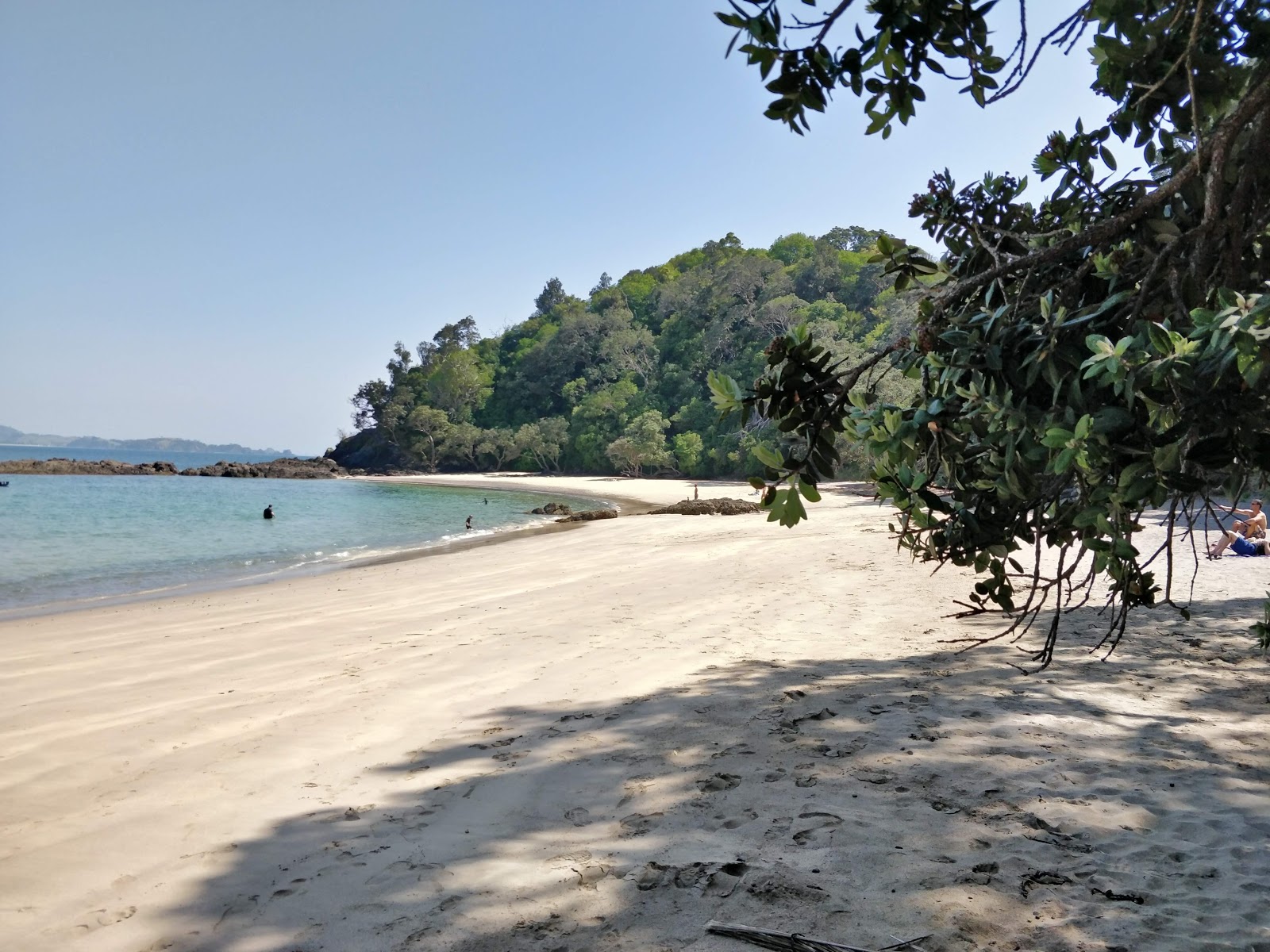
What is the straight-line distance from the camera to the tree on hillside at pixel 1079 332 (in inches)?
85.7

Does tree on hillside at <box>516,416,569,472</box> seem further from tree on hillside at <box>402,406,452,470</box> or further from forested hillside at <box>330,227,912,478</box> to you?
tree on hillside at <box>402,406,452,470</box>

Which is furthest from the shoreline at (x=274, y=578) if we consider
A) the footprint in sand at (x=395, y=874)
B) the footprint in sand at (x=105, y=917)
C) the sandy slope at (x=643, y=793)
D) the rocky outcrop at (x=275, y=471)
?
the rocky outcrop at (x=275, y=471)

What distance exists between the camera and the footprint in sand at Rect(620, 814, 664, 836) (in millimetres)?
2350

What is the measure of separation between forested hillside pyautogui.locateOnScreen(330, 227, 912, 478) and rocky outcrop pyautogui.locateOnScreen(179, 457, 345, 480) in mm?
6809

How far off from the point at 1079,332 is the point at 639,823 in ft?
7.73

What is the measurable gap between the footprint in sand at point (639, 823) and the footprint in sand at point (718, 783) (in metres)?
0.25

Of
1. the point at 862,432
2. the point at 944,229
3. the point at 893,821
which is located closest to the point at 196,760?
the point at 893,821

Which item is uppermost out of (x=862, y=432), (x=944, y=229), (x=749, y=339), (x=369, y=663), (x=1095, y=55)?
(x=749, y=339)

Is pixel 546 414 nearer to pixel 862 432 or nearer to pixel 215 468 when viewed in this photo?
pixel 215 468

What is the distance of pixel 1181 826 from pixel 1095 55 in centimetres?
320

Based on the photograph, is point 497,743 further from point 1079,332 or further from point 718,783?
point 1079,332

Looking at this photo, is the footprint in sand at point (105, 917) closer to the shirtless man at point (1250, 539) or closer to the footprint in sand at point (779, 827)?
the footprint in sand at point (779, 827)

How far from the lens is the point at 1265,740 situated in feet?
9.99

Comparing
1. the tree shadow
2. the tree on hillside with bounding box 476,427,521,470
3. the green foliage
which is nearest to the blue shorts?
the tree shadow
